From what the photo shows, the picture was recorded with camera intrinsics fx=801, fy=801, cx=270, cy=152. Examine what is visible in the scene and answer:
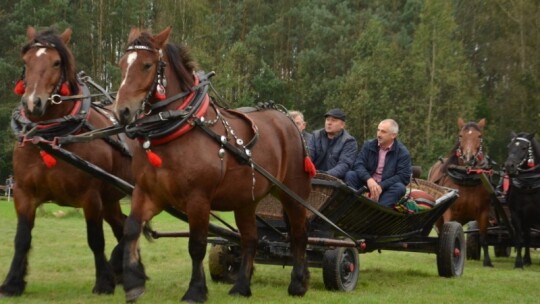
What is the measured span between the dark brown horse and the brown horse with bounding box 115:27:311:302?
572cm

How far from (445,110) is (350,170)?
114 ft

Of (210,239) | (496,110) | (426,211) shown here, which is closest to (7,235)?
(210,239)

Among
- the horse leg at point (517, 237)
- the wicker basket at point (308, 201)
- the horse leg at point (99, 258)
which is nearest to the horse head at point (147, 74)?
the horse leg at point (99, 258)

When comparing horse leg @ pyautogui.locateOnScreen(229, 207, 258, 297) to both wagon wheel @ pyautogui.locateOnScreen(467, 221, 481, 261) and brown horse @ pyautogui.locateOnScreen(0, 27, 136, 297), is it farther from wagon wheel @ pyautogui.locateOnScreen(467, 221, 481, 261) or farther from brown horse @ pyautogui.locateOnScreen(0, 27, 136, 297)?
wagon wheel @ pyautogui.locateOnScreen(467, 221, 481, 261)

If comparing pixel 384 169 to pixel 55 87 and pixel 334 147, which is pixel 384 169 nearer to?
pixel 334 147

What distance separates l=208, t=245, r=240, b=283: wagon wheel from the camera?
28.0ft

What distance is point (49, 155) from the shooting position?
6.73m

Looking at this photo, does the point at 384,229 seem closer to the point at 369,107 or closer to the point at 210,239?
the point at 210,239

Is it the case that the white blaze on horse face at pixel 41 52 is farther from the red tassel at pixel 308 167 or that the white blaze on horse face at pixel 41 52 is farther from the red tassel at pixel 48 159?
the red tassel at pixel 308 167

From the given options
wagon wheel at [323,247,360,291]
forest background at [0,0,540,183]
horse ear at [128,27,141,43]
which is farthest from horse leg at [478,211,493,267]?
forest background at [0,0,540,183]

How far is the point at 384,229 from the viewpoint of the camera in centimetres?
892

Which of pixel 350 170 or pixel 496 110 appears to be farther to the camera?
pixel 496 110

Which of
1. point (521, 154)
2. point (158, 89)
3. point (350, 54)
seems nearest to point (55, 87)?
point (158, 89)

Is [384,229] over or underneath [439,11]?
underneath
